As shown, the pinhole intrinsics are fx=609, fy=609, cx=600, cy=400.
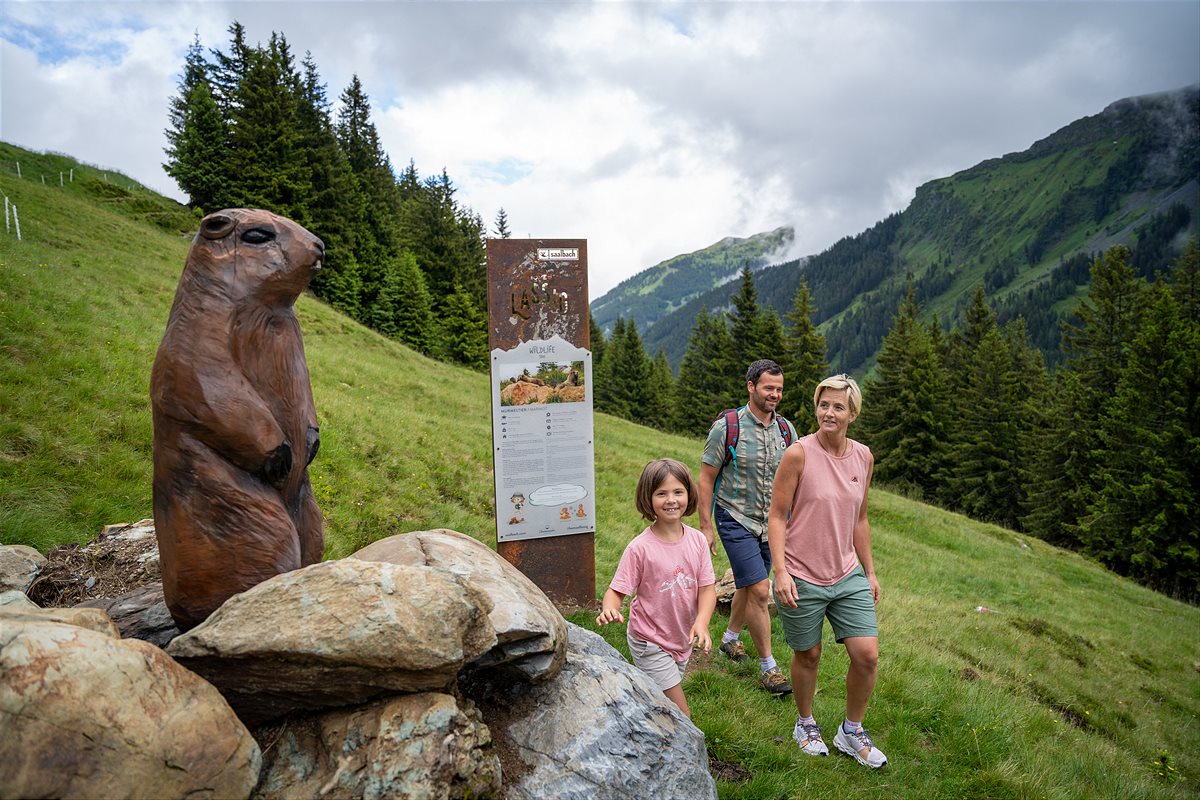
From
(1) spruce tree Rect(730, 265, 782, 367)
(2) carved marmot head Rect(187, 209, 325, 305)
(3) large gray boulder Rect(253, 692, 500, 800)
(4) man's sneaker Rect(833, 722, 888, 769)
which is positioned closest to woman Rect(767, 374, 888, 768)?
(4) man's sneaker Rect(833, 722, 888, 769)

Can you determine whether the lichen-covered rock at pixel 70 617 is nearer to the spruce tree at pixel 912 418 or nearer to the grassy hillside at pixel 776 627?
the grassy hillside at pixel 776 627

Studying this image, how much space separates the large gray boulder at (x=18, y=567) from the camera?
16.1ft

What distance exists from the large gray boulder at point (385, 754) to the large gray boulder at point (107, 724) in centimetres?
27

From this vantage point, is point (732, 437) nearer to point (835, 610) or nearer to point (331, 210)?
point (835, 610)

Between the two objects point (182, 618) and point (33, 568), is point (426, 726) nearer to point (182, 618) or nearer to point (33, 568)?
point (182, 618)

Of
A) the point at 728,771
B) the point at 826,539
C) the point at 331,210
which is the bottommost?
the point at 728,771

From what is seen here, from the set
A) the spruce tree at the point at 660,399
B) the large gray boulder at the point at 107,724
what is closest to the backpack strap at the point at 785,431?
the large gray boulder at the point at 107,724

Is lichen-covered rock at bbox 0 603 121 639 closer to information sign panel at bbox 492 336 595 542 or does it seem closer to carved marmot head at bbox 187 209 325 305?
carved marmot head at bbox 187 209 325 305

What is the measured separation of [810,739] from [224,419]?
4894mm

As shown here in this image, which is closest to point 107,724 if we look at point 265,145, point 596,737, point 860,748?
point 596,737

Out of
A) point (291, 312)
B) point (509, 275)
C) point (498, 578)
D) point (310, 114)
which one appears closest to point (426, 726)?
point (498, 578)

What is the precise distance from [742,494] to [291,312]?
4107 millimetres

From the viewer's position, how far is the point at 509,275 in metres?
6.99

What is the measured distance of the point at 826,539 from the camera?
4629 millimetres
